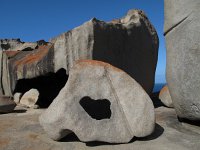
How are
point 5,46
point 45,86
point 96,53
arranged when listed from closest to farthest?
point 96,53 → point 45,86 → point 5,46

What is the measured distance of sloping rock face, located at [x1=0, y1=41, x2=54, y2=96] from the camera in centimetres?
718

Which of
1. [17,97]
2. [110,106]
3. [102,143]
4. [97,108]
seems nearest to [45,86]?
[17,97]

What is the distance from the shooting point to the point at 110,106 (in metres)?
4.16

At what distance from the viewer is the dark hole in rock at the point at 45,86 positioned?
849cm

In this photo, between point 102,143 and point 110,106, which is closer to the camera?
point 102,143

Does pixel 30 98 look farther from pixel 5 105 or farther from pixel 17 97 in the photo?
pixel 5 105

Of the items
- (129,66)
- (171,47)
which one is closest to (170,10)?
(171,47)

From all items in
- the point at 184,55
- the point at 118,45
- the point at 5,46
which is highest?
the point at 5,46

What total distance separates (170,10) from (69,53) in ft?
7.75

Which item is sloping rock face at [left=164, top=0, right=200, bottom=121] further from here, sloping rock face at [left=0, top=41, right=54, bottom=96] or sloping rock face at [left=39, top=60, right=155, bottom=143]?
sloping rock face at [left=0, top=41, right=54, bottom=96]

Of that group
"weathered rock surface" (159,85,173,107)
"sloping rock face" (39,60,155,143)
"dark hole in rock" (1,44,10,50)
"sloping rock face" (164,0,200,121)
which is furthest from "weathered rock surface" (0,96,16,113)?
"dark hole in rock" (1,44,10,50)

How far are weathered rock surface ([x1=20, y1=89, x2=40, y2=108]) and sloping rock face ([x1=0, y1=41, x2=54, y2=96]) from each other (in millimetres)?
458

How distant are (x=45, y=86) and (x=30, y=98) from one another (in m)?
1.01

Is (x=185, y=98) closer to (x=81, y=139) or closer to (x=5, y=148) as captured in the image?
(x=81, y=139)
